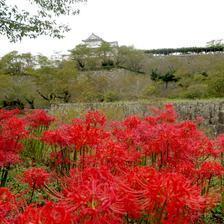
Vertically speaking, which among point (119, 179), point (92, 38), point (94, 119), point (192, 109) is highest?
point (92, 38)

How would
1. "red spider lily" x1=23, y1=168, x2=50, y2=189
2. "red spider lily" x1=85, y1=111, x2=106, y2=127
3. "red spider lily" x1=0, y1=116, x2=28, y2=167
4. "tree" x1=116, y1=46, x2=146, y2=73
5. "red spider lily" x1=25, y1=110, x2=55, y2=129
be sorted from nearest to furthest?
"red spider lily" x1=23, y1=168, x2=50, y2=189, "red spider lily" x1=85, y1=111, x2=106, y2=127, "red spider lily" x1=0, y1=116, x2=28, y2=167, "red spider lily" x1=25, y1=110, x2=55, y2=129, "tree" x1=116, y1=46, x2=146, y2=73

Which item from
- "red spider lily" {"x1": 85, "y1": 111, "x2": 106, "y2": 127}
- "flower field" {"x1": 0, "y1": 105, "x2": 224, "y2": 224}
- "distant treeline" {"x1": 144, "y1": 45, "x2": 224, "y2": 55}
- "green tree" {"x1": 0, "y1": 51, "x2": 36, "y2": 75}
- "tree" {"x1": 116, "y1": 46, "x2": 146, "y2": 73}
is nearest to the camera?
"flower field" {"x1": 0, "y1": 105, "x2": 224, "y2": 224}

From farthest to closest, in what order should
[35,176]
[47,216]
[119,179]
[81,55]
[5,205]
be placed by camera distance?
1. [81,55]
2. [35,176]
3. [119,179]
4. [5,205]
5. [47,216]

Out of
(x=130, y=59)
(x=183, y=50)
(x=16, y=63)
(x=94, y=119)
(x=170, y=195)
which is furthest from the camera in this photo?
(x=183, y=50)

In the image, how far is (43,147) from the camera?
5.84m

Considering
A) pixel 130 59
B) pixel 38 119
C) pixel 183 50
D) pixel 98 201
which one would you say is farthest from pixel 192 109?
pixel 183 50

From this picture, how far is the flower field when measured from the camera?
4.88ft

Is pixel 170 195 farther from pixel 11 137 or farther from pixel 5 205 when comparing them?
pixel 11 137

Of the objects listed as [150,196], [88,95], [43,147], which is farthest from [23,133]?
[88,95]

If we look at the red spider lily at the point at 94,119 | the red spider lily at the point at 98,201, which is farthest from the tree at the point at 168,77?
the red spider lily at the point at 98,201

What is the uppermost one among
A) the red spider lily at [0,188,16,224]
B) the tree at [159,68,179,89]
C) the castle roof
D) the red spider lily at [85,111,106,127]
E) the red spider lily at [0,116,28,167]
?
the castle roof

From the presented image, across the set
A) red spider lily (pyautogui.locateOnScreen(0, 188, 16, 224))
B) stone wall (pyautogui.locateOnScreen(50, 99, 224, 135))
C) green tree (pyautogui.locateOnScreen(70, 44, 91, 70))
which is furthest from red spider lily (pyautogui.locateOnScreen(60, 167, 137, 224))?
green tree (pyautogui.locateOnScreen(70, 44, 91, 70))

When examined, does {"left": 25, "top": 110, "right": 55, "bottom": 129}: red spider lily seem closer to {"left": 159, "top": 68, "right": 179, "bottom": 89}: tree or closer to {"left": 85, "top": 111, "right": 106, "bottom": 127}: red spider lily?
{"left": 85, "top": 111, "right": 106, "bottom": 127}: red spider lily

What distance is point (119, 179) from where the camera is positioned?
1.81 meters
